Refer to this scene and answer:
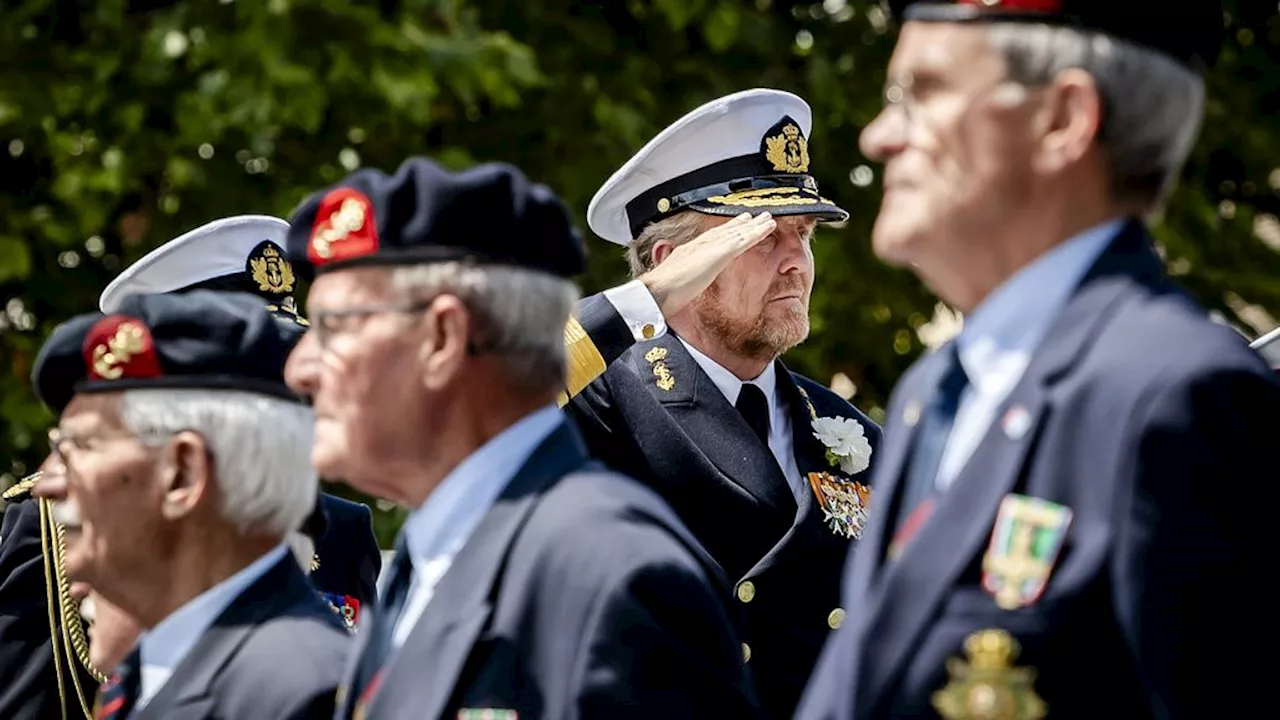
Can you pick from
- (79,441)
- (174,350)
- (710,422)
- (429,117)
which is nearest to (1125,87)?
(174,350)

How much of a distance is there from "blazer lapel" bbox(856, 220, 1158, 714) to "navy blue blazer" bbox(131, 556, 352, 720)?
3.62 ft

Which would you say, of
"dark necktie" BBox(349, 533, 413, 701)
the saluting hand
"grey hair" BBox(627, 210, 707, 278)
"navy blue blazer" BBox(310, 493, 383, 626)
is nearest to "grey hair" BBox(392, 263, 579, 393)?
"dark necktie" BBox(349, 533, 413, 701)

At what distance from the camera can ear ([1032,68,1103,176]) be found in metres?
3.08

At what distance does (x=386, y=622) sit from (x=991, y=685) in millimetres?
1100

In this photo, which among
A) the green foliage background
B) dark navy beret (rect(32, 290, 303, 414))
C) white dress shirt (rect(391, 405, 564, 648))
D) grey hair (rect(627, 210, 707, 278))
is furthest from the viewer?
the green foliage background

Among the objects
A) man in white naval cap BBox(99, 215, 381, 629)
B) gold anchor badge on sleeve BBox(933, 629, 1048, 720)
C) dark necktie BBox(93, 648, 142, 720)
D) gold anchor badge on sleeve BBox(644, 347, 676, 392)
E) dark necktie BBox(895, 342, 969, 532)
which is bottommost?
gold anchor badge on sleeve BBox(644, 347, 676, 392)

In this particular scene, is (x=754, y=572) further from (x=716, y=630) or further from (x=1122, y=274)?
(x=1122, y=274)

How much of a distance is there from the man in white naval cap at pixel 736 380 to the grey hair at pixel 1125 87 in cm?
195

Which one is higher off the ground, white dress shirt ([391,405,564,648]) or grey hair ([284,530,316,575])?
white dress shirt ([391,405,564,648])

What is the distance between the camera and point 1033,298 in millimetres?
3109

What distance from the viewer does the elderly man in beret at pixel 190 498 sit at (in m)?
3.94

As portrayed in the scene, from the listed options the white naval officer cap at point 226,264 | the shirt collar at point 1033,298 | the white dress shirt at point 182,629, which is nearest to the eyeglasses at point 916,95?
the shirt collar at point 1033,298

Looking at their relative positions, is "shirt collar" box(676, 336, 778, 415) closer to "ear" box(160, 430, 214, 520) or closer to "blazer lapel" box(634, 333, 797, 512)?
"blazer lapel" box(634, 333, 797, 512)

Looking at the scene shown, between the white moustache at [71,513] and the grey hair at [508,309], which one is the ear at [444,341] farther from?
the white moustache at [71,513]
